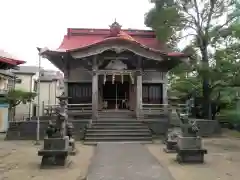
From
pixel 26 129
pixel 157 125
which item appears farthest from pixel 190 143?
pixel 26 129

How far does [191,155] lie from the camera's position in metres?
9.41

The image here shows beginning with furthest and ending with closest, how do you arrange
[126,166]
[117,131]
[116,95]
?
[116,95] < [117,131] < [126,166]

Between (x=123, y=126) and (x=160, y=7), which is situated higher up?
(x=160, y=7)

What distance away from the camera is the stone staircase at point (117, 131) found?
15070 mm

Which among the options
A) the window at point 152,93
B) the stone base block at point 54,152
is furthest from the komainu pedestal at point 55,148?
the window at point 152,93

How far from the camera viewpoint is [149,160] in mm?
9727

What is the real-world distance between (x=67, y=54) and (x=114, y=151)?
364 inches

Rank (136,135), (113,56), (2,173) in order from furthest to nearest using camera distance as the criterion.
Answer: (113,56) < (136,135) < (2,173)

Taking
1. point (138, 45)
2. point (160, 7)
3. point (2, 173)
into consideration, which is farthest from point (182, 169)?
point (160, 7)

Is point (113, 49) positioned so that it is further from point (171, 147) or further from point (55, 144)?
point (55, 144)

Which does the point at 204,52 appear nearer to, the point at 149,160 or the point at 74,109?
the point at 74,109

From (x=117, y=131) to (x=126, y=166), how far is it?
7.16 meters

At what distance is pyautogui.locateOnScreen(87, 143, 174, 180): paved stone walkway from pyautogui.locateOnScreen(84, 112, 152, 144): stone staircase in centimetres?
312

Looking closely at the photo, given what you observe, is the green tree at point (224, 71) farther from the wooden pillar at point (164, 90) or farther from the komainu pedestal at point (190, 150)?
the komainu pedestal at point (190, 150)
